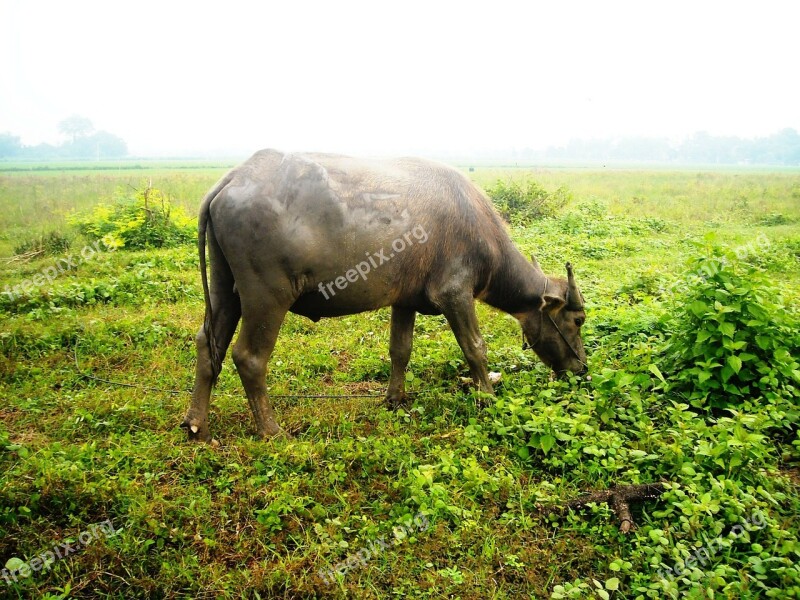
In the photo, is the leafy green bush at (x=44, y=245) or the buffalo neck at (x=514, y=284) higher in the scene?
the buffalo neck at (x=514, y=284)

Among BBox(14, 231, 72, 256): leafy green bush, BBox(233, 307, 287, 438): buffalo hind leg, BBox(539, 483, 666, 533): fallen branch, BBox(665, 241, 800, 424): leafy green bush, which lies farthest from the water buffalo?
BBox(14, 231, 72, 256): leafy green bush

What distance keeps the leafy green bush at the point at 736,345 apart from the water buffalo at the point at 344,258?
0.97 metres

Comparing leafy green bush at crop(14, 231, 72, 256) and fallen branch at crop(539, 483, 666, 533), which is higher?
leafy green bush at crop(14, 231, 72, 256)

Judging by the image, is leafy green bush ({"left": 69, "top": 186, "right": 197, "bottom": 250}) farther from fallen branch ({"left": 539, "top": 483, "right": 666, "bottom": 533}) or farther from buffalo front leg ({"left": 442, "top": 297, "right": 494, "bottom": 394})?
fallen branch ({"left": 539, "top": 483, "right": 666, "bottom": 533})

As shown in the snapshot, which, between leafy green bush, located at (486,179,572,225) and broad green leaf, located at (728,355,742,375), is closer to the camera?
broad green leaf, located at (728,355,742,375)

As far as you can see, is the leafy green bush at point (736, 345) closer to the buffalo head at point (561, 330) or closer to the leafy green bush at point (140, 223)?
the buffalo head at point (561, 330)

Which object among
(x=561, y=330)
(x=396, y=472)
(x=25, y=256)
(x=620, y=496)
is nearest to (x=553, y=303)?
(x=561, y=330)

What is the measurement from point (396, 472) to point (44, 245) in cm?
880

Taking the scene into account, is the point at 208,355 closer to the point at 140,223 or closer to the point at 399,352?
the point at 399,352

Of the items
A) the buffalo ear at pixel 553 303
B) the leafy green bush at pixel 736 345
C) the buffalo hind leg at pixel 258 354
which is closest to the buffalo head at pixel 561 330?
the buffalo ear at pixel 553 303

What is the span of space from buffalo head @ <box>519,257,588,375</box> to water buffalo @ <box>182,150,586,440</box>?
12 mm

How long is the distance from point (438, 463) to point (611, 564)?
3.86ft

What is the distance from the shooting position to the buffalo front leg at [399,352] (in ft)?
15.1

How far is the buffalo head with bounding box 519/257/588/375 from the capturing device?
470cm
